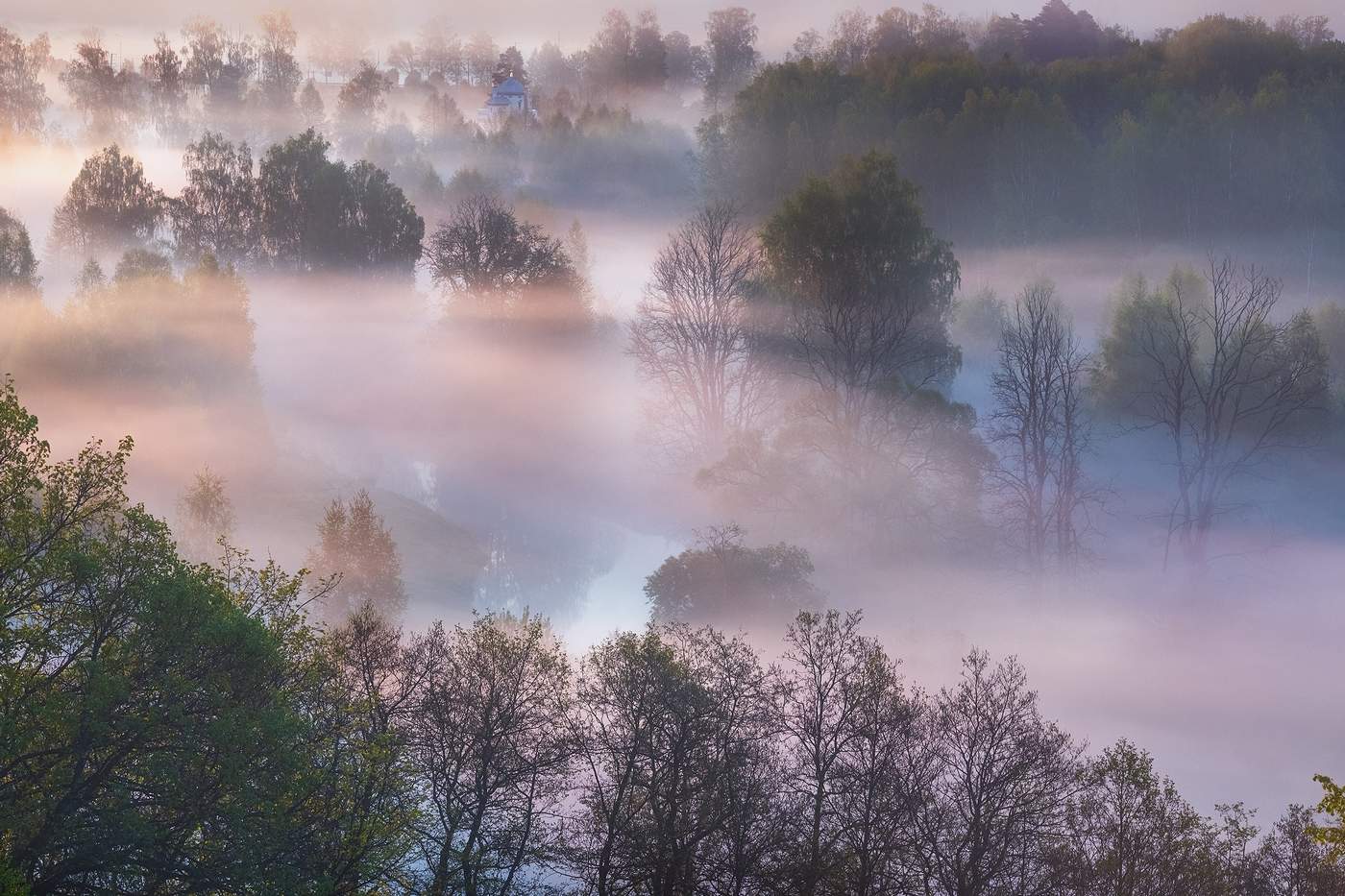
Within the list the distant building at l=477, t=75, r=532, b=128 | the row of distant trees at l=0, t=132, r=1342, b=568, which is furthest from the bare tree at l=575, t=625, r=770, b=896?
the distant building at l=477, t=75, r=532, b=128

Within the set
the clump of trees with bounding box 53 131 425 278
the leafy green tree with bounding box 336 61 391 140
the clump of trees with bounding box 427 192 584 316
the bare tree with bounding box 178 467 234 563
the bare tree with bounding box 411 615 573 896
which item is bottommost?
the bare tree with bounding box 411 615 573 896

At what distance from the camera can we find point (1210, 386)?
53969 millimetres

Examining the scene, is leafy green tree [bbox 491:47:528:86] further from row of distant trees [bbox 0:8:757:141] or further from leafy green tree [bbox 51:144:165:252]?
leafy green tree [bbox 51:144:165:252]

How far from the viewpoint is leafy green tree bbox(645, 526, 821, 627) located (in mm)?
42281

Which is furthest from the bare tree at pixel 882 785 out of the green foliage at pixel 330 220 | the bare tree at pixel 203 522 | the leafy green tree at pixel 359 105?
the leafy green tree at pixel 359 105

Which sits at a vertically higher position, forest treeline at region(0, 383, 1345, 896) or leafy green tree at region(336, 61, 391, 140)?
leafy green tree at region(336, 61, 391, 140)

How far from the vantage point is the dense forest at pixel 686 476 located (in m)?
21.6

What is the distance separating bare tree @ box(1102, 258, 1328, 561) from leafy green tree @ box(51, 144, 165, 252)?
43.6 meters

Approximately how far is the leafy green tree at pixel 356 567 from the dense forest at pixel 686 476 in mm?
158

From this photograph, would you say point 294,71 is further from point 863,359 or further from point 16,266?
point 863,359

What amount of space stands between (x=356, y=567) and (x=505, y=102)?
4331 inches

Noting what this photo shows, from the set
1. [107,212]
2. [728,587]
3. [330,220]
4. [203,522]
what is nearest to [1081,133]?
[330,220]

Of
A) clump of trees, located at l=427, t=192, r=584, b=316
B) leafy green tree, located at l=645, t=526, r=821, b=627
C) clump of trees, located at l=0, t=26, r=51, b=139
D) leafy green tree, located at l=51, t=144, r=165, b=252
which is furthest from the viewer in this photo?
clump of trees, located at l=0, t=26, r=51, b=139

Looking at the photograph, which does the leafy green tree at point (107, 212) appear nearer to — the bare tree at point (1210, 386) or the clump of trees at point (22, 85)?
the clump of trees at point (22, 85)
